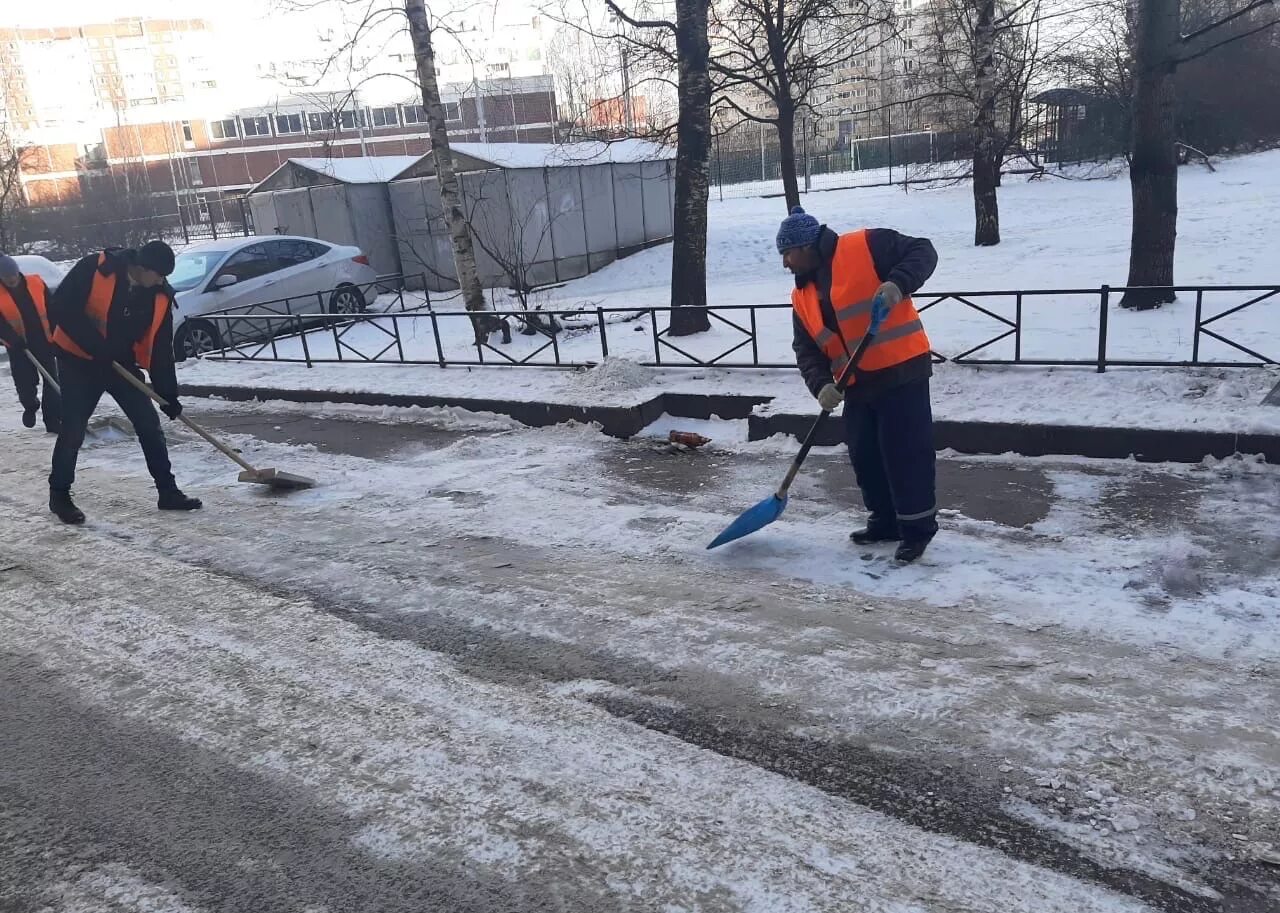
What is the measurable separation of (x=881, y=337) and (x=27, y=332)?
23.3ft

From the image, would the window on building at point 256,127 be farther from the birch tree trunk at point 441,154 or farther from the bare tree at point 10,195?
the birch tree trunk at point 441,154

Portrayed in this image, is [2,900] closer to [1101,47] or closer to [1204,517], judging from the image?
[1204,517]

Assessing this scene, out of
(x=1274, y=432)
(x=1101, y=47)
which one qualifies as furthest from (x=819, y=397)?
(x=1101, y=47)

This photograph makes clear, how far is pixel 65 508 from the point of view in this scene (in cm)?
580

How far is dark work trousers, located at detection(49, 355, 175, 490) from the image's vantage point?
18.9 feet

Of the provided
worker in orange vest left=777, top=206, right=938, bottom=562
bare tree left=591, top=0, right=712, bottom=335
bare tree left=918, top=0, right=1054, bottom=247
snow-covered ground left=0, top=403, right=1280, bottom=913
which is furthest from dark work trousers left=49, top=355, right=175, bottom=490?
bare tree left=918, top=0, right=1054, bottom=247

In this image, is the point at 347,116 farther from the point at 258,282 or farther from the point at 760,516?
the point at 760,516

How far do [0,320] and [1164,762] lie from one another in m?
8.78

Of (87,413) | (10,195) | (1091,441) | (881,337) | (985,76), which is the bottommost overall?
(1091,441)

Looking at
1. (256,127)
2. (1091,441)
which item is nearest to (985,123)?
(1091,441)

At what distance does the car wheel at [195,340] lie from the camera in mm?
12312

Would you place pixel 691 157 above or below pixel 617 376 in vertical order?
above

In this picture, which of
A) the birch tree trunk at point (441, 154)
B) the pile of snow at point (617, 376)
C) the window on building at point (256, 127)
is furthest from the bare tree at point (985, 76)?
the window on building at point (256, 127)

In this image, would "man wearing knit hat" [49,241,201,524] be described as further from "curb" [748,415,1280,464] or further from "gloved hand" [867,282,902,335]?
"curb" [748,415,1280,464]
